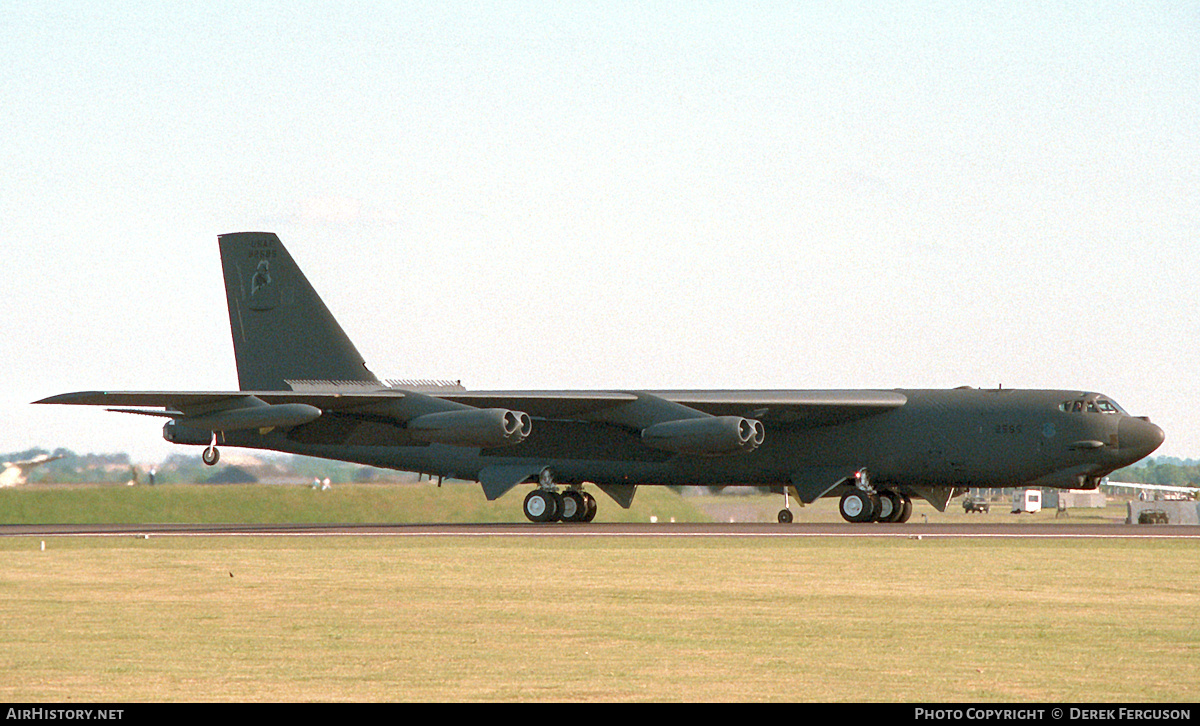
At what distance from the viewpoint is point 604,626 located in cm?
1524

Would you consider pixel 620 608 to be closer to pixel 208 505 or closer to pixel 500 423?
pixel 500 423

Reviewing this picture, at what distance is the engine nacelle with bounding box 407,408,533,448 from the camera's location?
37594mm

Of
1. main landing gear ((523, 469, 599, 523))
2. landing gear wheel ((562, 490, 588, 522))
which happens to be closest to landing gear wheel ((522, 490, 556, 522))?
main landing gear ((523, 469, 599, 523))

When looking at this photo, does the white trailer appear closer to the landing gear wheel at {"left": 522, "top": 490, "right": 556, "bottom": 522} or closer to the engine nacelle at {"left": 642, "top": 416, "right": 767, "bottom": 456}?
the landing gear wheel at {"left": 522, "top": 490, "right": 556, "bottom": 522}

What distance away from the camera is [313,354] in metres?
44.3

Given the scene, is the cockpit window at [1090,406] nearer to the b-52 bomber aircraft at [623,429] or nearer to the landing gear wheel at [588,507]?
the b-52 bomber aircraft at [623,429]

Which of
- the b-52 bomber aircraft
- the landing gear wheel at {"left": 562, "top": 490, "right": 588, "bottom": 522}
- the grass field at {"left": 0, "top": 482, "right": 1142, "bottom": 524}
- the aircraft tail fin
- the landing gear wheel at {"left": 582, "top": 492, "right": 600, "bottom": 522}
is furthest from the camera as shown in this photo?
the grass field at {"left": 0, "top": 482, "right": 1142, "bottom": 524}

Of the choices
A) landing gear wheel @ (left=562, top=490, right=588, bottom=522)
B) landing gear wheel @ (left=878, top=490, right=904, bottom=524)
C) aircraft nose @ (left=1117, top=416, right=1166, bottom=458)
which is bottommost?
landing gear wheel @ (left=878, top=490, right=904, bottom=524)

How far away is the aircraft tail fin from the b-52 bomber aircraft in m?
0.04

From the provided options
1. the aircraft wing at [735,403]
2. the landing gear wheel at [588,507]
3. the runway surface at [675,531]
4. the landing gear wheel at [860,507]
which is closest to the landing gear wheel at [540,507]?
the landing gear wheel at [588,507]

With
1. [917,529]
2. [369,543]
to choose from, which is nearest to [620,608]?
[369,543]
